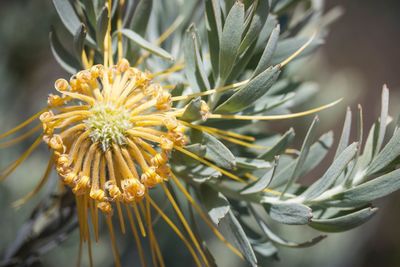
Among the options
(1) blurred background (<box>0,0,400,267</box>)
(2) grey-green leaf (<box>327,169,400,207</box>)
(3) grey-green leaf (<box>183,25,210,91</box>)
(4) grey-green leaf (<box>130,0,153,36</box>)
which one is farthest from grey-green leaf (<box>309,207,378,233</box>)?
(1) blurred background (<box>0,0,400,267</box>)

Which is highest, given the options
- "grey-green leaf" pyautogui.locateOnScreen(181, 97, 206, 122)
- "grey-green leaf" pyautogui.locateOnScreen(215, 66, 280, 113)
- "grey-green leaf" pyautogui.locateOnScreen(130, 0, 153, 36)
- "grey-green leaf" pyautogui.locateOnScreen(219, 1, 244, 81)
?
"grey-green leaf" pyautogui.locateOnScreen(130, 0, 153, 36)

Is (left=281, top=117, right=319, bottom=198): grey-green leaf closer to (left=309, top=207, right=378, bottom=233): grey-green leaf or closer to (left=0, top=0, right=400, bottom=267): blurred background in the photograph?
(left=309, top=207, right=378, bottom=233): grey-green leaf

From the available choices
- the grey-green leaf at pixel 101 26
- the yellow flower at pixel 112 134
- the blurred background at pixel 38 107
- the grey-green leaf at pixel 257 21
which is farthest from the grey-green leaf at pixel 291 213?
the blurred background at pixel 38 107

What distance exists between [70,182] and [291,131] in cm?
30

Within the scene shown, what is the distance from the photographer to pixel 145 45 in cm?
73

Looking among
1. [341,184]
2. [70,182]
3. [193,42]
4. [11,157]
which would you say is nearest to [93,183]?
[70,182]

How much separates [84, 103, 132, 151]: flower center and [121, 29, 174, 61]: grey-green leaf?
0.09 metres

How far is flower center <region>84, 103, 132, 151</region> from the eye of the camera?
682mm

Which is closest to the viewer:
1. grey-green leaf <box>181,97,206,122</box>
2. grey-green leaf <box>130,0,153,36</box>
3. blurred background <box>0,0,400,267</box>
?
grey-green leaf <box>181,97,206,122</box>

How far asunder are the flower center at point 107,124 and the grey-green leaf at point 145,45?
0.09 metres

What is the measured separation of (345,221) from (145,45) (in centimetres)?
35

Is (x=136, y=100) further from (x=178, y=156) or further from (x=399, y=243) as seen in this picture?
(x=399, y=243)

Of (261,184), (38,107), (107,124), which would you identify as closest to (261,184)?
(261,184)

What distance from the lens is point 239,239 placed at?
0.73 metres
